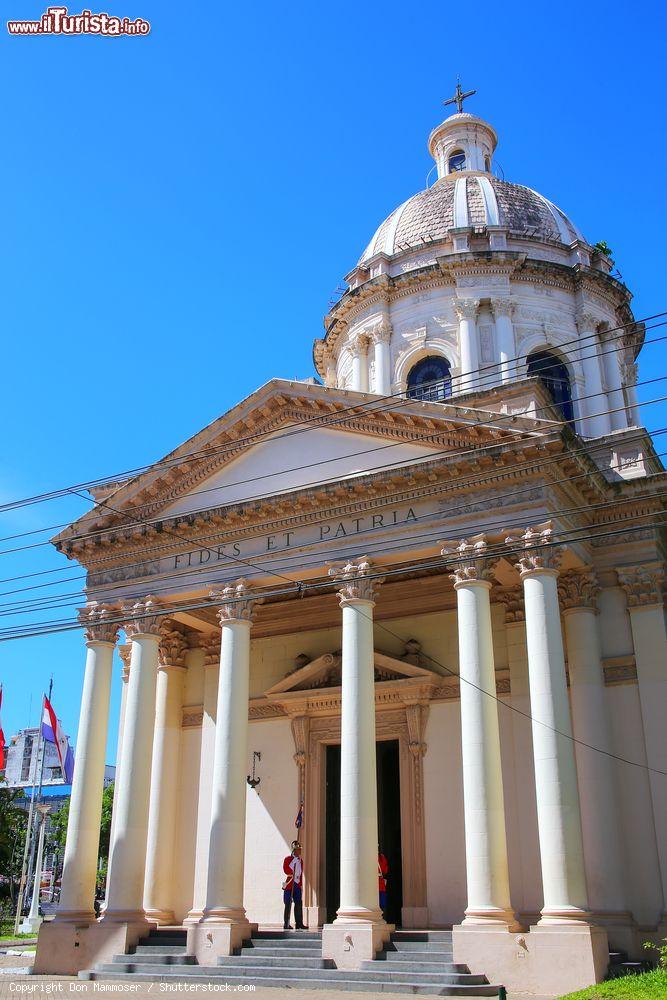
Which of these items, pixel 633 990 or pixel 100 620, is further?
pixel 100 620

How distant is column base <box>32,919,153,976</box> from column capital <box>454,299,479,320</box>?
749 inches

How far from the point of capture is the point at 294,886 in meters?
19.9

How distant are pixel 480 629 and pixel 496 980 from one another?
5.70 metres

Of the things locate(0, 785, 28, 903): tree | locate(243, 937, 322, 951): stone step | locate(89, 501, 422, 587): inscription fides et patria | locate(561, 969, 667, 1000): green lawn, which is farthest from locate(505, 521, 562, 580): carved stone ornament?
locate(0, 785, 28, 903): tree

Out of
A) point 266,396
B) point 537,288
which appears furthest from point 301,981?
point 537,288

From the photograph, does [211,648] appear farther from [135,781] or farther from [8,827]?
[8,827]

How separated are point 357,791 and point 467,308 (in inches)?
A: 655

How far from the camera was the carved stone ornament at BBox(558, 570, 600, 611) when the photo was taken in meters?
19.2

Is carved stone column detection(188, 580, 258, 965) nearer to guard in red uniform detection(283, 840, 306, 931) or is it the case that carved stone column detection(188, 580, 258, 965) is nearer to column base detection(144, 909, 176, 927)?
guard in red uniform detection(283, 840, 306, 931)

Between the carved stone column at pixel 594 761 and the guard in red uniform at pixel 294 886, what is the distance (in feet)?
19.7

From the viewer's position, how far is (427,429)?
1877cm

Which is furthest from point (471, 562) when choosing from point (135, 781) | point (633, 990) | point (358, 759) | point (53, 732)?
point (53, 732)

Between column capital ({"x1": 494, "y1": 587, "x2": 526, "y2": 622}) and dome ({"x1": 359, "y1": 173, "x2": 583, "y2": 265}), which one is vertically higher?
dome ({"x1": 359, "y1": 173, "x2": 583, "y2": 265})

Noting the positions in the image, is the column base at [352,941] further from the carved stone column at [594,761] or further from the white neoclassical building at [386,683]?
the carved stone column at [594,761]
